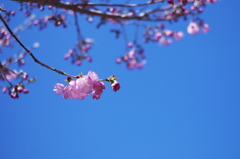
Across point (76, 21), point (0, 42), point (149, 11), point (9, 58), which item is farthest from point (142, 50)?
point (0, 42)

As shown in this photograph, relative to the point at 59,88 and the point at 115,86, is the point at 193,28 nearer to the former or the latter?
the point at 115,86

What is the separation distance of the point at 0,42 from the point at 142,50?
3434 millimetres

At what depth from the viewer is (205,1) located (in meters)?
4.07

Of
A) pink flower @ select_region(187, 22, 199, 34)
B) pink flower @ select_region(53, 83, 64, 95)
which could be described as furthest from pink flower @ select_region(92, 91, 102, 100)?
pink flower @ select_region(187, 22, 199, 34)

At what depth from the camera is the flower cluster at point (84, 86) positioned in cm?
154

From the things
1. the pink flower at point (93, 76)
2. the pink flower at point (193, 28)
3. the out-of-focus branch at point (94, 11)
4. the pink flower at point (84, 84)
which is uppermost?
the pink flower at point (193, 28)

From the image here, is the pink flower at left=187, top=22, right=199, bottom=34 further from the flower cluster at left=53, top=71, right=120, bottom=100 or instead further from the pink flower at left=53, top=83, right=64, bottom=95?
the pink flower at left=53, top=83, right=64, bottom=95

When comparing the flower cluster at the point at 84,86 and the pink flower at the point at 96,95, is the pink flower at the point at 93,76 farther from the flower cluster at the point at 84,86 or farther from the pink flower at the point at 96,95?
the pink flower at the point at 96,95

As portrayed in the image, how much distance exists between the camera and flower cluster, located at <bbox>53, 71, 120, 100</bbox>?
1.54 m

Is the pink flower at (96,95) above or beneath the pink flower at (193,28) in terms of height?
beneath

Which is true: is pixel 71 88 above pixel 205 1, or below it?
below

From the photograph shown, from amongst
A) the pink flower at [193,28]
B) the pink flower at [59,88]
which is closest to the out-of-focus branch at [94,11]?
the pink flower at [193,28]

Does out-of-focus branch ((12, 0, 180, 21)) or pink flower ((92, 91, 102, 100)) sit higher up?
out-of-focus branch ((12, 0, 180, 21))

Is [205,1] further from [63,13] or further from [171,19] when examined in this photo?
[63,13]
